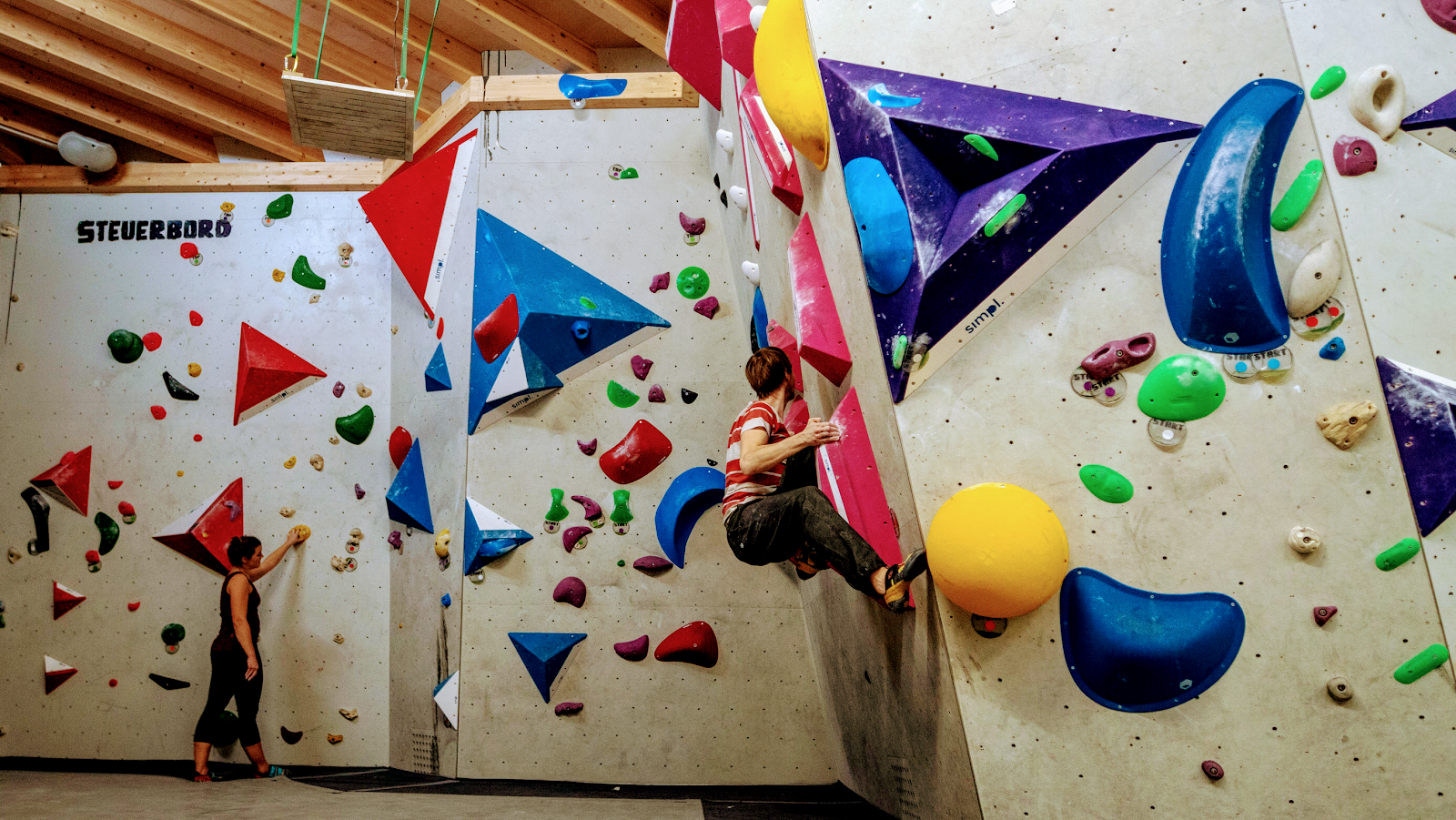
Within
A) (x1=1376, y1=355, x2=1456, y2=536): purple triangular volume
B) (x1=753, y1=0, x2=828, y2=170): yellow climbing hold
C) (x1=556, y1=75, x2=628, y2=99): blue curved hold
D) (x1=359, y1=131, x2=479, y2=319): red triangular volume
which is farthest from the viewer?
(x1=359, y1=131, x2=479, y2=319): red triangular volume

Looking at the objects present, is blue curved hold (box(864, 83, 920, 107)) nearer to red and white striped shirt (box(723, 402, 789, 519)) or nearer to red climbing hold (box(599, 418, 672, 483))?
red and white striped shirt (box(723, 402, 789, 519))

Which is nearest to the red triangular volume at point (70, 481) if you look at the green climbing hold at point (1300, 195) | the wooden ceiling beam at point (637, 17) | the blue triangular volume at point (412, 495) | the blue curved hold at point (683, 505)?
the blue triangular volume at point (412, 495)

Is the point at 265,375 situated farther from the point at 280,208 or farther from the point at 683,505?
the point at 683,505

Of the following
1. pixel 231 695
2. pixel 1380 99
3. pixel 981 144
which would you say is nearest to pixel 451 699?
pixel 231 695

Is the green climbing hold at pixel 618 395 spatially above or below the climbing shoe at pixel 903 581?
above

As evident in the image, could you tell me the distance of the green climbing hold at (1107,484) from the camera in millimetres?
1950

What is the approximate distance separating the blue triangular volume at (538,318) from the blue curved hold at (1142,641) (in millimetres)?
2390

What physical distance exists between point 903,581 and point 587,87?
2.89 metres

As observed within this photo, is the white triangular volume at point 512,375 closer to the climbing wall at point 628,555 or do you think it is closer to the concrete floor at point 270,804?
the climbing wall at point 628,555

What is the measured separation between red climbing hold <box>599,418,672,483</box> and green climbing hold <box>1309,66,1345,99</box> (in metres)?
2.67

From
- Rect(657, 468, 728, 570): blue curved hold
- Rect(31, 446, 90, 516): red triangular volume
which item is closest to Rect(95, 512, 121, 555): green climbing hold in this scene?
Rect(31, 446, 90, 516): red triangular volume

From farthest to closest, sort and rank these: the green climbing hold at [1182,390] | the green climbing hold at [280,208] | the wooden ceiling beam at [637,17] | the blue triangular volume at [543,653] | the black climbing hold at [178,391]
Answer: the green climbing hold at [280,208] → the black climbing hold at [178,391] → the blue triangular volume at [543,653] → the wooden ceiling beam at [637,17] → the green climbing hold at [1182,390]

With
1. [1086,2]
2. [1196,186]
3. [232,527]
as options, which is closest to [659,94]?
[1086,2]

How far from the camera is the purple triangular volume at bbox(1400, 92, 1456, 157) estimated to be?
181 cm
